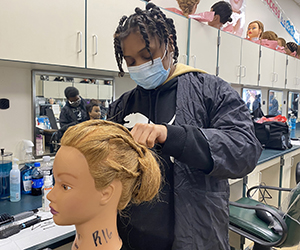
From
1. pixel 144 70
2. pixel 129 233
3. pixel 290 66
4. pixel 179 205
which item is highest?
pixel 290 66

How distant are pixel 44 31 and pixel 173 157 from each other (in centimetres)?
105

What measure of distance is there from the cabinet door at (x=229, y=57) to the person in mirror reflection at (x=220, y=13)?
11 cm

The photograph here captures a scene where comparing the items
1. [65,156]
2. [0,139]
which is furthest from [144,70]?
[0,139]

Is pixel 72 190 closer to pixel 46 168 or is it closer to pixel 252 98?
pixel 46 168

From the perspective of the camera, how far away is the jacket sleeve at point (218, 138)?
74 centimetres

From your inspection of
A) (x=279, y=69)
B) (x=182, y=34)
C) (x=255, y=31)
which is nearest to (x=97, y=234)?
(x=182, y=34)

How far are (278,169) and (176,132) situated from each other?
256cm

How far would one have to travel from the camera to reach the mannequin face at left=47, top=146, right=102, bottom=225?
65 cm

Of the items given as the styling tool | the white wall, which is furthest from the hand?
the white wall

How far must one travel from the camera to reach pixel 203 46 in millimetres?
2408

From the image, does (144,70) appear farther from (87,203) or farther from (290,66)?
(290,66)

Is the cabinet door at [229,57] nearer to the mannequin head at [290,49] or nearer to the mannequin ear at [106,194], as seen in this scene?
the mannequin head at [290,49]

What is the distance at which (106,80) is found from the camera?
2.13 metres

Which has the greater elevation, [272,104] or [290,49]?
[290,49]
